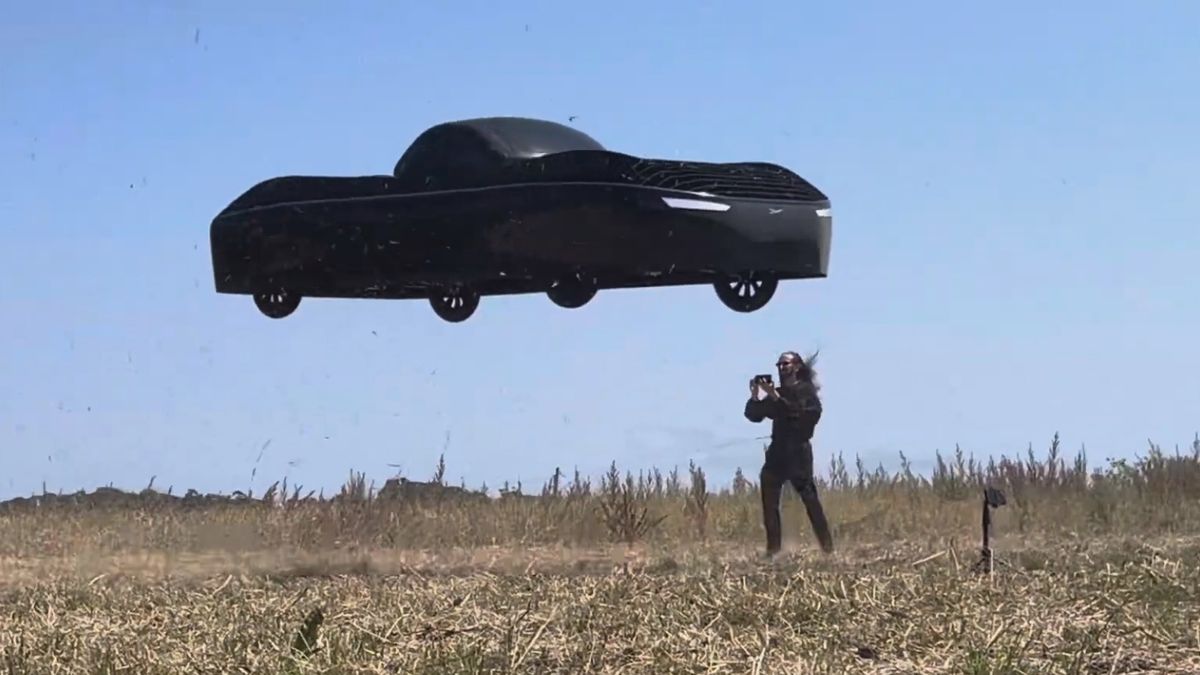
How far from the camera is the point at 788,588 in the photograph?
7.38m

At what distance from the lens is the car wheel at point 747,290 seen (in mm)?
14969

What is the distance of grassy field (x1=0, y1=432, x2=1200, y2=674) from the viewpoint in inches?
227

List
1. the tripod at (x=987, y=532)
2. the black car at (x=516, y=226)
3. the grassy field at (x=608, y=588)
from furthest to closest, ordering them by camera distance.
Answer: the black car at (x=516, y=226) → the tripod at (x=987, y=532) → the grassy field at (x=608, y=588)

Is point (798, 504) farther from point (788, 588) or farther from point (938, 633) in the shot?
point (938, 633)

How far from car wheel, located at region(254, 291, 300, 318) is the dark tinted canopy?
5.65 ft

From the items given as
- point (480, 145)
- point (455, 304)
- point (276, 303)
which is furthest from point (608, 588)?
point (276, 303)

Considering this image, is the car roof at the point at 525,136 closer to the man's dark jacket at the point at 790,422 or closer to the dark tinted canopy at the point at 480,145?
the dark tinted canopy at the point at 480,145

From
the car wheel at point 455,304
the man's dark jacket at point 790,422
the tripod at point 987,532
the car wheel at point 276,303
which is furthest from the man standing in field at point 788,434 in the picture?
the car wheel at point 276,303

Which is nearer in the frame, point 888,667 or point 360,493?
point 888,667

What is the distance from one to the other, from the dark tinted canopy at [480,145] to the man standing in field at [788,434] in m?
2.43

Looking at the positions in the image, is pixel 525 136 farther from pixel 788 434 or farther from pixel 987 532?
pixel 987 532

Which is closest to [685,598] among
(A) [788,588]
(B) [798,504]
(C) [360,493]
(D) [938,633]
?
(A) [788,588]

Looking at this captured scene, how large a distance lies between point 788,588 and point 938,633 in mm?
1397

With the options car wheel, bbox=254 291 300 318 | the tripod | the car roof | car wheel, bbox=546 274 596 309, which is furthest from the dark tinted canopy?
the tripod
